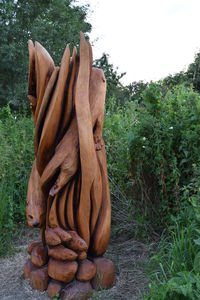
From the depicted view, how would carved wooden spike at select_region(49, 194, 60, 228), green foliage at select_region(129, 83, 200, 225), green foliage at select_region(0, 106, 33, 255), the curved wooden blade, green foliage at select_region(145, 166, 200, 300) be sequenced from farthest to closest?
green foliage at select_region(0, 106, 33, 255)
green foliage at select_region(129, 83, 200, 225)
the curved wooden blade
carved wooden spike at select_region(49, 194, 60, 228)
green foliage at select_region(145, 166, 200, 300)

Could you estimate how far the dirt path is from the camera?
2467 mm

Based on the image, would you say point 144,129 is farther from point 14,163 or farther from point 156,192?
point 14,163

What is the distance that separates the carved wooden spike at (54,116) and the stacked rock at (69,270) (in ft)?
1.93

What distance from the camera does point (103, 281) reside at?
249 centimetres

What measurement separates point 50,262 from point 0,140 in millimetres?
2933

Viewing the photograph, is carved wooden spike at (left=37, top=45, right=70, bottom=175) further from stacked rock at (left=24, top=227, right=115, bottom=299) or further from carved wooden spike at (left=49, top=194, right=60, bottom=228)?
stacked rock at (left=24, top=227, right=115, bottom=299)

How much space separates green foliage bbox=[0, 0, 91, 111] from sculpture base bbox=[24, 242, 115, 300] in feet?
25.1

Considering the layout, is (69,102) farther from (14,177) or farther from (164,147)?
(14,177)

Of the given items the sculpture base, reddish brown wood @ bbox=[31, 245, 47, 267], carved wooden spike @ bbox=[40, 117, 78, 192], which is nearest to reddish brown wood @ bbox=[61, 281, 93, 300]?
the sculpture base

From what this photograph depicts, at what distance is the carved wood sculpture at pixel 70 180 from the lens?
237 cm

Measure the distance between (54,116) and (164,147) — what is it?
125 centimetres

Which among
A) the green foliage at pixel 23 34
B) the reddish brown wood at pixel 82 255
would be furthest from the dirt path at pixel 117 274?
the green foliage at pixel 23 34

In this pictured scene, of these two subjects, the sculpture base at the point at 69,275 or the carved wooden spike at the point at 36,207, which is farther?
the carved wooden spike at the point at 36,207

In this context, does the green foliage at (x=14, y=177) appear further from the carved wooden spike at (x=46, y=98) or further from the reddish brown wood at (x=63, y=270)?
the carved wooden spike at (x=46, y=98)
